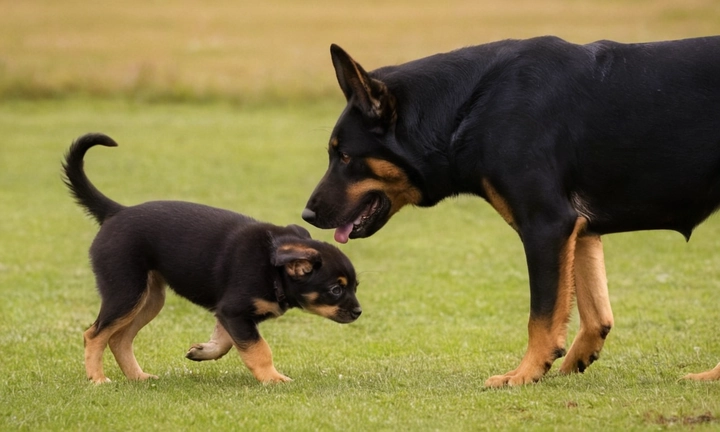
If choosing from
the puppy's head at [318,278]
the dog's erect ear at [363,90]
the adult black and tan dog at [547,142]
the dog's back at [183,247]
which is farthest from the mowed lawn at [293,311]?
the dog's erect ear at [363,90]

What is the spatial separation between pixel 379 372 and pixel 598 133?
2379 mm

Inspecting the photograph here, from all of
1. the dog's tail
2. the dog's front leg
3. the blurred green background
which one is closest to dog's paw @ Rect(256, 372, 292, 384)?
the dog's front leg

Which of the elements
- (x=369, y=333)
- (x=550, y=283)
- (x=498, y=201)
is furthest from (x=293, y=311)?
(x=550, y=283)

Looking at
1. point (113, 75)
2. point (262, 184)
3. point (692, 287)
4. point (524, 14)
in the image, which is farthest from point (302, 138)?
point (524, 14)

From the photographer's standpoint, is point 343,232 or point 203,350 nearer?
point 343,232

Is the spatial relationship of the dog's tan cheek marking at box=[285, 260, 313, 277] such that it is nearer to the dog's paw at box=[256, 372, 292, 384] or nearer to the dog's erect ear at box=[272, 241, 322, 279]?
the dog's erect ear at box=[272, 241, 322, 279]

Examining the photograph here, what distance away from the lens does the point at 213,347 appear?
8102mm

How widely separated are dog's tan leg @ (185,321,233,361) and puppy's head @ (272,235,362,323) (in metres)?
0.60

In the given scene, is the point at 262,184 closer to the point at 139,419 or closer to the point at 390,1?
the point at 139,419

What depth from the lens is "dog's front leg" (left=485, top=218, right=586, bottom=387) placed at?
693 centimetres

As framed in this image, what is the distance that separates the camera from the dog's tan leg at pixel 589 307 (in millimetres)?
7762

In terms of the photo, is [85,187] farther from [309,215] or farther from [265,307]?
[309,215]

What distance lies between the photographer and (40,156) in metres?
22.4

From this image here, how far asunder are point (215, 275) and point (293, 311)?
3.50 metres
